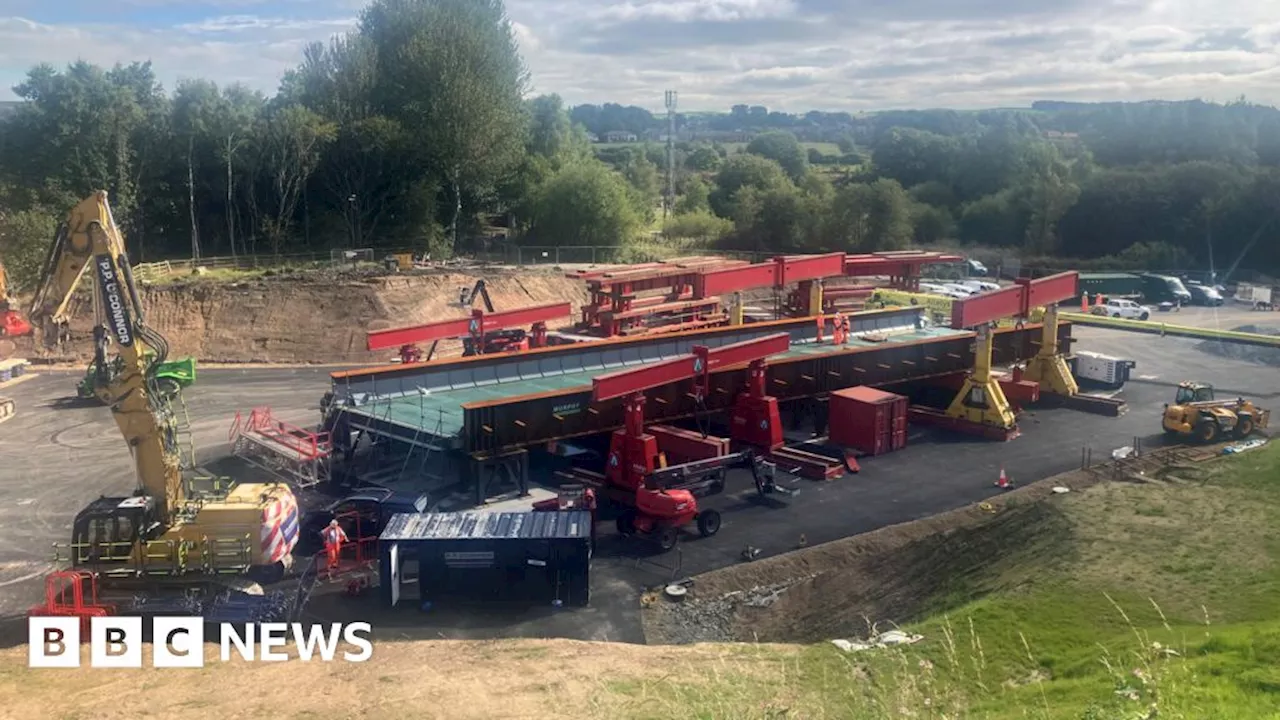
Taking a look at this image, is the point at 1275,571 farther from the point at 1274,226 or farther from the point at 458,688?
the point at 1274,226

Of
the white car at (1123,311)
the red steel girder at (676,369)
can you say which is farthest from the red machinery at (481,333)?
the white car at (1123,311)

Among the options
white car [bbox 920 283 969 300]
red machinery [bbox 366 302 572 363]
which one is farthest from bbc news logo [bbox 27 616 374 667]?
white car [bbox 920 283 969 300]

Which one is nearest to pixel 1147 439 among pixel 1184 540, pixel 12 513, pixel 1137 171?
pixel 1184 540

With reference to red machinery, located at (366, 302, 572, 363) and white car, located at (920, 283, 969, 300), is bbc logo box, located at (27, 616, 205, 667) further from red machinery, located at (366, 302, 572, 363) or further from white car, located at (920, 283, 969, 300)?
white car, located at (920, 283, 969, 300)

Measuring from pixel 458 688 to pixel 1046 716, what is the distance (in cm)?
720

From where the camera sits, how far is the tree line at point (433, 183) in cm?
4847

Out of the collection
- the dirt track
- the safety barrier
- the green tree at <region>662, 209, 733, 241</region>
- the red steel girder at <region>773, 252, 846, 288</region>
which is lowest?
the dirt track

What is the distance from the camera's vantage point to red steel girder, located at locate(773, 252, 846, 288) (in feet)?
114

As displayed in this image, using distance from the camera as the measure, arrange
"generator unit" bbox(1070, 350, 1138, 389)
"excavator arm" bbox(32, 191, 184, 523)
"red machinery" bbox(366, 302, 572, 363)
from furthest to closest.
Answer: "generator unit" bbox(1070, 350, 1138, 389), "red machinery" bbox(366, 302, 572, 363), "excavator arm" bbox(32, 191, 184, 523)

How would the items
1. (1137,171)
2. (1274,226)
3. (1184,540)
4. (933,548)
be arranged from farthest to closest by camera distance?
1. (1137,171)
2. (1274,226)
3. (933,548)
4. (1184,540)

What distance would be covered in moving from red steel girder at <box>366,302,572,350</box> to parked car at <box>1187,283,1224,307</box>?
39.2 m

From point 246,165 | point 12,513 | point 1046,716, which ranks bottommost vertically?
point 12,513

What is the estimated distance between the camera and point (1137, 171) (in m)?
→ 76.2

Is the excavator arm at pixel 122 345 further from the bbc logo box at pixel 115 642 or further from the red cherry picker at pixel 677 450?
the red cherry picker at pixel 677 450
